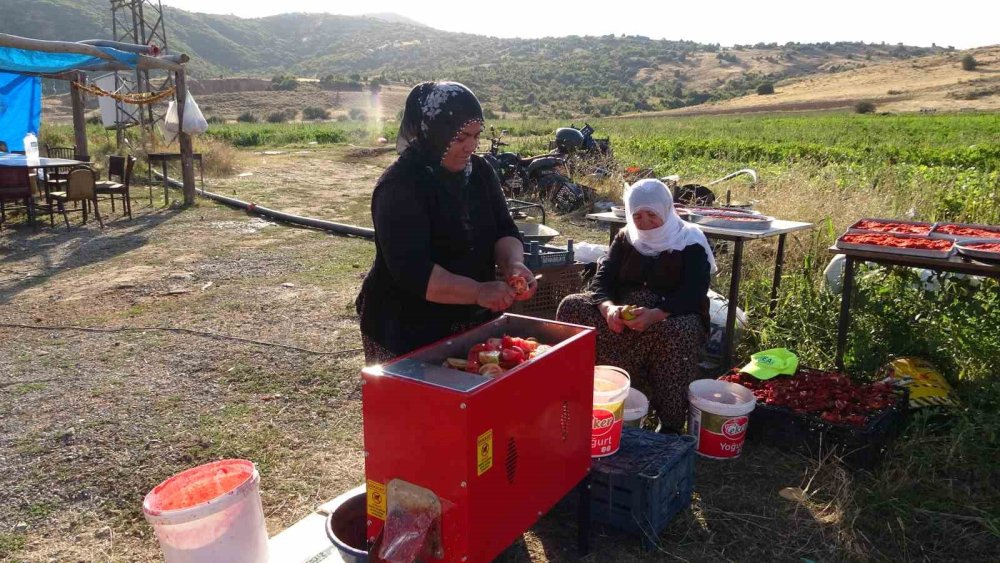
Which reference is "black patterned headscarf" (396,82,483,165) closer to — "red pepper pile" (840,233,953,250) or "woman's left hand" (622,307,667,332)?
"woman's left hand" (622,307,667,332)

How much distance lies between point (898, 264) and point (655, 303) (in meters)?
1.38

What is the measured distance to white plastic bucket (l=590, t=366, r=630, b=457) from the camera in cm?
287

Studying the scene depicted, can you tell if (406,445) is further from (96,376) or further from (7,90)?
(7,90)

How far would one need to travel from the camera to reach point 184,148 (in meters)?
12.3

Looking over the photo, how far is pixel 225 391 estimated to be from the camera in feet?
14.6

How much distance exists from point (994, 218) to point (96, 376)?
7260 millimetres

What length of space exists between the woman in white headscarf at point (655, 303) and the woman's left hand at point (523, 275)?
40.9 inches

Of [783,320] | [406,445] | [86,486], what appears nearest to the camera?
[406,445]

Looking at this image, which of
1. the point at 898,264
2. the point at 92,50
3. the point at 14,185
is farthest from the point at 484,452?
the point at 92,50

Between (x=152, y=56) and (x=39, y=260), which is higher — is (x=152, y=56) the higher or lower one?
the higher one

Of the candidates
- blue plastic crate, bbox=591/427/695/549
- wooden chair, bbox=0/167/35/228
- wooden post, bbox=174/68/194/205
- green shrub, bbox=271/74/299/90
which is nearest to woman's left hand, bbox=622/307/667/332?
blue plastic crate, bbox=591/427/695/549

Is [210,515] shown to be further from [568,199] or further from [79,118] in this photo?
[79,118]

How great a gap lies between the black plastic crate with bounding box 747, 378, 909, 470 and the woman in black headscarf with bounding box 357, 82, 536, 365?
182 centimetres

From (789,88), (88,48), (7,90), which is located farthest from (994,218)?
(789,88)
